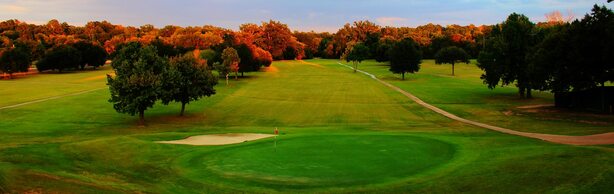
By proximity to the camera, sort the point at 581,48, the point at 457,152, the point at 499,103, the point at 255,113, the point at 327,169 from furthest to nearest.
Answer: the point at 499,103 < the point at 255,113 < the point at 581,48 < the point at 457,152 < the point at 327,169

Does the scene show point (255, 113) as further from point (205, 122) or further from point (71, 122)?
point (71, 122)

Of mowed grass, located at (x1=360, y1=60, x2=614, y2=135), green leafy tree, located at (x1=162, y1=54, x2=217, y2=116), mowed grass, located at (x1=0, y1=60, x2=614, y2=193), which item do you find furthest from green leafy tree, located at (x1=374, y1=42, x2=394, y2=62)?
mowed grass, located at (x1=0, y1=60, x2=614, y2=193)

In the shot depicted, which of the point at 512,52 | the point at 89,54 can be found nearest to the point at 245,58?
the point at 89,54

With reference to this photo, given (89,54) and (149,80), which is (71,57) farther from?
(149,80)

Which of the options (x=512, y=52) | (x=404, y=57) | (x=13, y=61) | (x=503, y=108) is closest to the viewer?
(x=503, y=108)

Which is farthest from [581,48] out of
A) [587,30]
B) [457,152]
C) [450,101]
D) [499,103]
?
[457,152]

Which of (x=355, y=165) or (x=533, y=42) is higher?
(x=533, y=42)

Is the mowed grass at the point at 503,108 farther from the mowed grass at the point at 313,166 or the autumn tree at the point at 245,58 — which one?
the autumn tree at the point at 245,58
